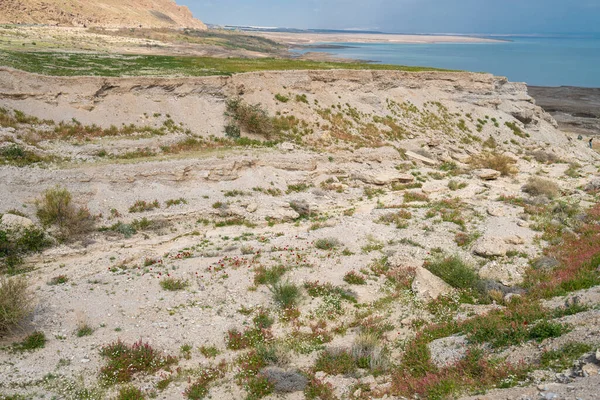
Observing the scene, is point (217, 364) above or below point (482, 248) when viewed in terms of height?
below

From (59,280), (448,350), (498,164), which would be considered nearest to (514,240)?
(448,350)

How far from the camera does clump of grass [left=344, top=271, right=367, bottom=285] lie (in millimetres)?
14195

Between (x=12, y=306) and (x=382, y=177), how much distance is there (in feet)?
67.1

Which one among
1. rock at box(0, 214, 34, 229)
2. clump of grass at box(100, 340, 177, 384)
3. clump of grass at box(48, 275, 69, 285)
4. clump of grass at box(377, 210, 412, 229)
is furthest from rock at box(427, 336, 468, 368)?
rock at box(0, 214, 34, 229)

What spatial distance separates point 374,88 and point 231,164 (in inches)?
755

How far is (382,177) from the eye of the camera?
1050 inches

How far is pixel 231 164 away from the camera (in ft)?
79.4

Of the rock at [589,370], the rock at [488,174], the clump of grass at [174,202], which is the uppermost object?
the rock at [488,174]

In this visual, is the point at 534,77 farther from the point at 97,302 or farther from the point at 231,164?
the point at 97,302

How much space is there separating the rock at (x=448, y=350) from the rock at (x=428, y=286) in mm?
2723

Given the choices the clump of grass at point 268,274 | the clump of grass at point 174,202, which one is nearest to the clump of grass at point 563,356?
the clump of grass at point 268,274

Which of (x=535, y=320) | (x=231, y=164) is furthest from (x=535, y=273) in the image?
(x=231, y=164)

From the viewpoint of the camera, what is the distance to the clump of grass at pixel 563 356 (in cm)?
795

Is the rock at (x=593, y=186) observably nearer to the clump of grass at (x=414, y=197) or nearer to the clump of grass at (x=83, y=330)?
the clump of grass at (x=414, y=197)
